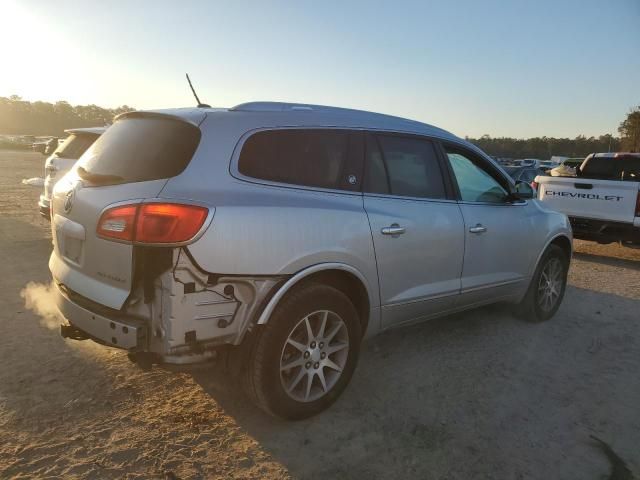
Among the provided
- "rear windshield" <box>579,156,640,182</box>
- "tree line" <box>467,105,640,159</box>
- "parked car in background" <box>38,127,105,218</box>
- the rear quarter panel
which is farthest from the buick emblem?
"tree line" <box>467,105,640,159</box>

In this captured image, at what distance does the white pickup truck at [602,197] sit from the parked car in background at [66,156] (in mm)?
7510

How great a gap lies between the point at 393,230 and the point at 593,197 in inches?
256

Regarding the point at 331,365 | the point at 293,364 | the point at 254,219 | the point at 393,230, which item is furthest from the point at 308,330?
the point at 393,230

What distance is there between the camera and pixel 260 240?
8.74ft

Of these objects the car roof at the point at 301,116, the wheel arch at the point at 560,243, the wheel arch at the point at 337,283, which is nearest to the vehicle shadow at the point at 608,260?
the wheel arch at the point at 560,243

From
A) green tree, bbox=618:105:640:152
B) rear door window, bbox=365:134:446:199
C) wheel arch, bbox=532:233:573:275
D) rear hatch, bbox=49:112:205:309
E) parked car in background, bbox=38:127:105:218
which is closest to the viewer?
rear hatch, bbox=49:112:205:309

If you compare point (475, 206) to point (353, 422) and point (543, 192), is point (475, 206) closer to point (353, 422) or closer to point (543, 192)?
point (353, 422)

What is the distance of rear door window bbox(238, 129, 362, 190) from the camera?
2.84 metres

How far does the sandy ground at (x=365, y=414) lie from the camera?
265 centimetres

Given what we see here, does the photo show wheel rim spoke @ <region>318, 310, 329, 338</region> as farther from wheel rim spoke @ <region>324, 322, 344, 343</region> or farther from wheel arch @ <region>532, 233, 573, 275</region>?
wheel arch @ <region>532, 233, 573, 275</region>

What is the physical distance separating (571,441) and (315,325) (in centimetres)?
169

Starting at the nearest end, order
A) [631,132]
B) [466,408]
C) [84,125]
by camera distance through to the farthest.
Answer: [466,408]
[631,132]
[84,125]

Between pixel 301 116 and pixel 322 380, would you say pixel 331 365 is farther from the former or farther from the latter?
pixel 301 116

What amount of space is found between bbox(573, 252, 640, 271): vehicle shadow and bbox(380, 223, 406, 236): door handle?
6607 millimetres
